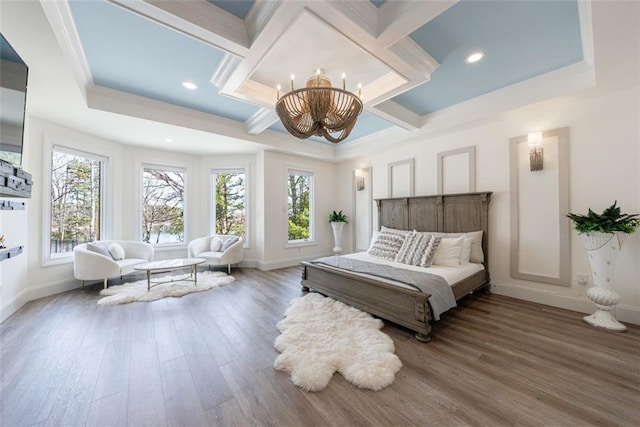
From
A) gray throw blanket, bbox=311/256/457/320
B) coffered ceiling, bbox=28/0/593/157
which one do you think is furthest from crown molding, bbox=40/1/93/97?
gray throw blanket, bbox=311/256/457/320

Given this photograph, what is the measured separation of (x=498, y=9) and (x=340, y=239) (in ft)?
14.9

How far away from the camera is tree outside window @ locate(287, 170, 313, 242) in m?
5.56

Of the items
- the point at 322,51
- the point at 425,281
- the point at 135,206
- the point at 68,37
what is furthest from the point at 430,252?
the point at 135,206

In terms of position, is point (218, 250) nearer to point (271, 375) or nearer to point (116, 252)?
point (116, 252)

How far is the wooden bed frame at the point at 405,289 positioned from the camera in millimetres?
2303

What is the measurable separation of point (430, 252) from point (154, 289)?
4130 millimetres

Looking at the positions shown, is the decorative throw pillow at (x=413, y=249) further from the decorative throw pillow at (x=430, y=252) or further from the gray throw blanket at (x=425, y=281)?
the gray throw blanket at (x=425, y=281)

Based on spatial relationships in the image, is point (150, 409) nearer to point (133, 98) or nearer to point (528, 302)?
point (133, 98)

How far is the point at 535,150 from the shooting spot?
10.3 ft

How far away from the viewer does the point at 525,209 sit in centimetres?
326

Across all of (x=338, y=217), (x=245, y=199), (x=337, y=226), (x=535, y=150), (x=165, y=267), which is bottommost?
(x=165, y=267)

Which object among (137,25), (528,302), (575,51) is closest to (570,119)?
(575,51)

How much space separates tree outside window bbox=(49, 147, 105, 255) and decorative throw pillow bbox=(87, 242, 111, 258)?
0.47 metres

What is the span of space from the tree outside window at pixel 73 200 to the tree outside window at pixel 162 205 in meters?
0.73
